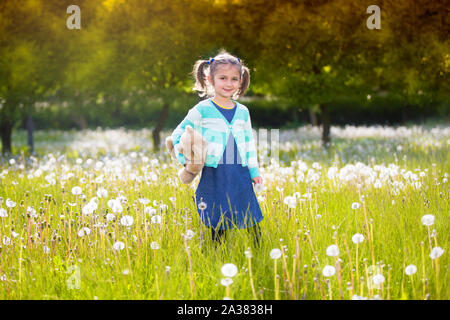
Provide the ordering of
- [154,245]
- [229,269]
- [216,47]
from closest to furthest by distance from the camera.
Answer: [229,269], [154,245], [216,47]

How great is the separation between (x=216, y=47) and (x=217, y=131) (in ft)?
25.4

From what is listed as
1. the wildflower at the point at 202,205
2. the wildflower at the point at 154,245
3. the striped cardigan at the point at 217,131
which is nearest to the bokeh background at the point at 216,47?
the striped cardigan at the point at 217,131

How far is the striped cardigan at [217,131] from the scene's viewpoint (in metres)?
3.36

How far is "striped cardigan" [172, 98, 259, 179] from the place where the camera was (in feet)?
11.0

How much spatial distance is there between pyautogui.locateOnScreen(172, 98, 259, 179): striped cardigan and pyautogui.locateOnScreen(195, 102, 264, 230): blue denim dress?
51mm

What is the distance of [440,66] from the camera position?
30.9 ft

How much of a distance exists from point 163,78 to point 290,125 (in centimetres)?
1496

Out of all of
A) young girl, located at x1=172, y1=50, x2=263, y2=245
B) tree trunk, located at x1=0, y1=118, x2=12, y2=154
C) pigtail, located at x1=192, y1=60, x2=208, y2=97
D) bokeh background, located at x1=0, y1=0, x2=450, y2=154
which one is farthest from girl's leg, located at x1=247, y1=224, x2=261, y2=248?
tree trunk, located at x1=0, y1=118, x2=12, y2=154

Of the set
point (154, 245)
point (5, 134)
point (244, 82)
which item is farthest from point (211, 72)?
point (5, 134)

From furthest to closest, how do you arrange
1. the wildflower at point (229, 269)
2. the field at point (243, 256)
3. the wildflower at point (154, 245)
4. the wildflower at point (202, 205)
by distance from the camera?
1. the wildflower at point (202, 205)
2. the wildflower at point (154, 245)
3. the field at point (243, 256)
4. the wildflower at point (229, 269)

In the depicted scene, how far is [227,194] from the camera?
3.36 meters

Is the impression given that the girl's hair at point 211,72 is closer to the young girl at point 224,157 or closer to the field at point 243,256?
the young girl at point 224,157

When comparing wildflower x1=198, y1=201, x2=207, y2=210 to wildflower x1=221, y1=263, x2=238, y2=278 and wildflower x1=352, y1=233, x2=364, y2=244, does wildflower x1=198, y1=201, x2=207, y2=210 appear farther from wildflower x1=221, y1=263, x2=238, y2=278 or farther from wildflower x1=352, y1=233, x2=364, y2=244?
wildflower x1=352, y1=233, x2=364, y2=244

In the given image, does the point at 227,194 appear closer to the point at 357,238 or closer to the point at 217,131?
the point at 217,131
